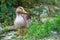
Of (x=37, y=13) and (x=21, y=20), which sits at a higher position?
(x=21, y=20)

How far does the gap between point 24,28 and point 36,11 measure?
266cm

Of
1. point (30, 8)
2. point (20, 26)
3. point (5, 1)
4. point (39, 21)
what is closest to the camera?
point (20, 26)

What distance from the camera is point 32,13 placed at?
9.60 m

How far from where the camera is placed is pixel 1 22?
28.7 ft

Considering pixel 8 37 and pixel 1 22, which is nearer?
pixel 8 37

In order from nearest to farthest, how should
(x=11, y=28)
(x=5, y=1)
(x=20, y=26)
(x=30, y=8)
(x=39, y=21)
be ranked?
1. (x=20, y=26)
2. (x=11, y=28)
3. (x=39, y=21)
4. (x=5, y=1)
5. (x=30, y=8)

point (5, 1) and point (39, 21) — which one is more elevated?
point (5, 1)

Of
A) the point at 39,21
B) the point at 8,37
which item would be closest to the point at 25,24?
the point at 8,37

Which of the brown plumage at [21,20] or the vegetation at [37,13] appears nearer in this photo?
the brown plumage at [21,20]

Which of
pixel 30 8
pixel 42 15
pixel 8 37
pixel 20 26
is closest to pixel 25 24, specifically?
pixel 20 26

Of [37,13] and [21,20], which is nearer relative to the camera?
[21,20]

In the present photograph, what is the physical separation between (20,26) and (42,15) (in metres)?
2.48

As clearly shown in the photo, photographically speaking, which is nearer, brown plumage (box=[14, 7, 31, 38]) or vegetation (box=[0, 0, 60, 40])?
brown plumage (box=[14, 7, 31, 38])

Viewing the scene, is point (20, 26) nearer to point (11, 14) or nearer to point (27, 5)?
point (11, 14)
